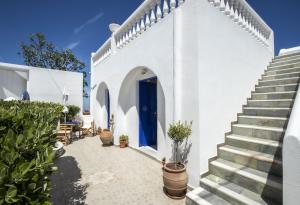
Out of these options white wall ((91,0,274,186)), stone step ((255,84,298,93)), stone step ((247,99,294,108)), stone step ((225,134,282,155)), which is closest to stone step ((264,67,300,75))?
white wall ((91,0,274,186))

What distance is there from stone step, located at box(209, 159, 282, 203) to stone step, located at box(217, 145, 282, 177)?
8 centimetres

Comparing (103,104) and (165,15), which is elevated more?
(165,15)

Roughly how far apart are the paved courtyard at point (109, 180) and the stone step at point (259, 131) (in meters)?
2.31

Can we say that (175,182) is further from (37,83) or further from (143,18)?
(37,83)

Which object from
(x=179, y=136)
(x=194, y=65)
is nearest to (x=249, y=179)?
(x=179, y=136)

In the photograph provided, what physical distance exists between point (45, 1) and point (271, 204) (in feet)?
37.2

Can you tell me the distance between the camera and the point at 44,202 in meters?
1.83

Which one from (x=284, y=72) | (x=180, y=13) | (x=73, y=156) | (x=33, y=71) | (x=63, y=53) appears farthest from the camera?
(x=63, y=53)

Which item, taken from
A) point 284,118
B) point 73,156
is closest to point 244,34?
point 284,118

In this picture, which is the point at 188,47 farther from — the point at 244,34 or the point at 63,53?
the point at 63,53

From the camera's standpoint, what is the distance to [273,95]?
480 centimetres

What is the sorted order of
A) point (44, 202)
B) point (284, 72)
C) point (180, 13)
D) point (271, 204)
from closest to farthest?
point (44, 202) < point (271, 204) < point (180, 13) < point (284, 72)

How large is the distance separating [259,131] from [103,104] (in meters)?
9.26

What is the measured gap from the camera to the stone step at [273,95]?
4.39 meters
